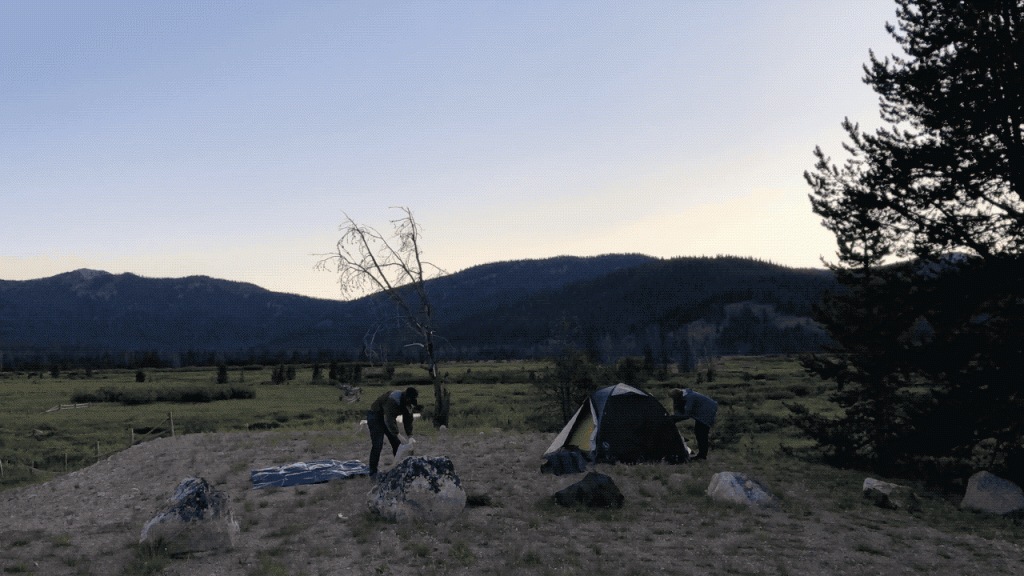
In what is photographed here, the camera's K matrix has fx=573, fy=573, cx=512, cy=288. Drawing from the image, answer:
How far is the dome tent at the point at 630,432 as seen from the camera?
14.0 m

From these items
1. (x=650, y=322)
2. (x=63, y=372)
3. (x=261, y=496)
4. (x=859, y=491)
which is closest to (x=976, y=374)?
(x=859, y=491)

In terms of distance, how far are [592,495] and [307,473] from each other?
6.28m

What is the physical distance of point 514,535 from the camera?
8.32m

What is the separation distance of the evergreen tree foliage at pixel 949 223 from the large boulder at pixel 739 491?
4300 millimetres

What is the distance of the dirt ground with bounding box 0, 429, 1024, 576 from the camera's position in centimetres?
709

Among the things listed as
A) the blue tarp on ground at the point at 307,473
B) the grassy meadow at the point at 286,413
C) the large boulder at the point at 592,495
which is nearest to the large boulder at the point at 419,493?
the large boulder at the point at 592,495

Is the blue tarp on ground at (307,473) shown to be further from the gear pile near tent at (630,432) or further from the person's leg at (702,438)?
the person's leg at (702,438)

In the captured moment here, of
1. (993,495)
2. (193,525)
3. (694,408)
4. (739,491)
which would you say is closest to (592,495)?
(739,491)

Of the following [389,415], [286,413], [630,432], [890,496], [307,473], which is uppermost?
[389,415]

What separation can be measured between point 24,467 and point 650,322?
146708mm

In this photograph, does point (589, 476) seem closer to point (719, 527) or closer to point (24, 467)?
point (719, 527)

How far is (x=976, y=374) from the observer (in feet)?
37.2

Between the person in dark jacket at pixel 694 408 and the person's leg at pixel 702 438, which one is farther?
the person's leg at pixel 702 438

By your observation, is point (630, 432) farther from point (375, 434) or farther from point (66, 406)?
point (66, 406)
